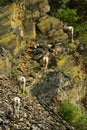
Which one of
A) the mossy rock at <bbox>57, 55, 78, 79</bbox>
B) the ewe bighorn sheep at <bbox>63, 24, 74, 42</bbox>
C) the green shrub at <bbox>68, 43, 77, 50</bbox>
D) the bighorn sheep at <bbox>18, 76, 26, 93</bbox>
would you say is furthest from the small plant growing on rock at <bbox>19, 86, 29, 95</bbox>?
the ewe bighorn sheep at <bbox>63, 24, 74, 42</bbox>

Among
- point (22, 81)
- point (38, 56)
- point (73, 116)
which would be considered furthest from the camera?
point (38, 56)

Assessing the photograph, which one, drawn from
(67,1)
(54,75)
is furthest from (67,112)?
(67,1)

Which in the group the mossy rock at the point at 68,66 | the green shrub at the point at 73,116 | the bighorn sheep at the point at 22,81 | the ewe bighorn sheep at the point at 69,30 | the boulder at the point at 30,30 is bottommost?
the green shrub at the point at 73,116

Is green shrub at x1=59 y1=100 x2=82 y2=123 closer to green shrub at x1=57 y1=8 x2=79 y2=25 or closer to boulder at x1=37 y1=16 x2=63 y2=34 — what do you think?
boulder at x1=37 y1=16 x2=63 y2=34

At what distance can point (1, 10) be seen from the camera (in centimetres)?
2688

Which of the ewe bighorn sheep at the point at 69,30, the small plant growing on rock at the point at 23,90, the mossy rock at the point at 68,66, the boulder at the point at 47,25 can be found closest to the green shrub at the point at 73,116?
the small plant growing on rock at the point at 23,90

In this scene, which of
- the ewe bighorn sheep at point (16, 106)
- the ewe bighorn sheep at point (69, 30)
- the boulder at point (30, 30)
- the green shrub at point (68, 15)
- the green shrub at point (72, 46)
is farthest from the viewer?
the green shrub at point (68, 15)

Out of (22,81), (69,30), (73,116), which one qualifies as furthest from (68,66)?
(73,116)

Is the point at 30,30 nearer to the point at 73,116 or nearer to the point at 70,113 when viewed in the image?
the point at 70,113

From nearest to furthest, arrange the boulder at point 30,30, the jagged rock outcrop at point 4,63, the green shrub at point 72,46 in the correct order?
the jagged rock outcrop at point 4,63, the boulder at point 30,30, the green shrub at point 72,46

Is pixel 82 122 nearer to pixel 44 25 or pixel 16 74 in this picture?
pixel 16 74

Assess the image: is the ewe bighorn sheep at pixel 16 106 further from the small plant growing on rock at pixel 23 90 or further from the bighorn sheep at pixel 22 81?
the bighorn sheep at pixel 22 81

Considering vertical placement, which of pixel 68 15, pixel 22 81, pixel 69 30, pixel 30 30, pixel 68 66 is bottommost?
pixel 68 66

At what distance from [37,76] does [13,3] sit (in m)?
4.45
